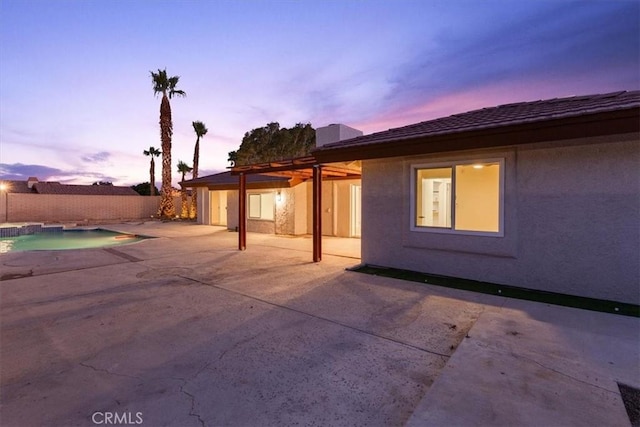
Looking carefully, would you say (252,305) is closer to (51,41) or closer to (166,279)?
(166,279)

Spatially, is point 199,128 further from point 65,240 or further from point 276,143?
point 65,240

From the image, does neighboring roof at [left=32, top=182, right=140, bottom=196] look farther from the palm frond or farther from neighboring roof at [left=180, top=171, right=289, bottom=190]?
neighboring roof at [left=180, top=171, right=289, bottom=190]

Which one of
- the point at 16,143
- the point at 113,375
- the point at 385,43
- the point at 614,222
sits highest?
the point at 385,43

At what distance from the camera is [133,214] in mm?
25703

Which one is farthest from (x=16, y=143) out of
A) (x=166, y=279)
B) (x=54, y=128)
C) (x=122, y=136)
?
(x=166, y=279)

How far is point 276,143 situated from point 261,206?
1659 centimetres

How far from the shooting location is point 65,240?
14836 mm

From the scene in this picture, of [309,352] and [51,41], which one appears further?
[51,41]

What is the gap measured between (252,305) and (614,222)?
19.4ft

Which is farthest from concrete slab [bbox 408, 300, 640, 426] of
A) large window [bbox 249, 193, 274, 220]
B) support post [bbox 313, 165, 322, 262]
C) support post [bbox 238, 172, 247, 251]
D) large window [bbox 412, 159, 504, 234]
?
large window [bbox 249, 193, 274, 220]

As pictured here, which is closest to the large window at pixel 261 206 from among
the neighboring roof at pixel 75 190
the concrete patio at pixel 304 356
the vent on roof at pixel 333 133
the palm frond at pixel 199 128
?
the vent on roof at pixel 333 133

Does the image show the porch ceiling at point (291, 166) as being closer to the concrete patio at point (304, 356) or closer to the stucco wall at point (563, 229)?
the stucco wall at point (563, 229)

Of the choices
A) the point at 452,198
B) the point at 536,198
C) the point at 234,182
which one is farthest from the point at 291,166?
the point at 234,182

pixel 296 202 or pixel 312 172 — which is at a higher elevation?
pixel 312 172
